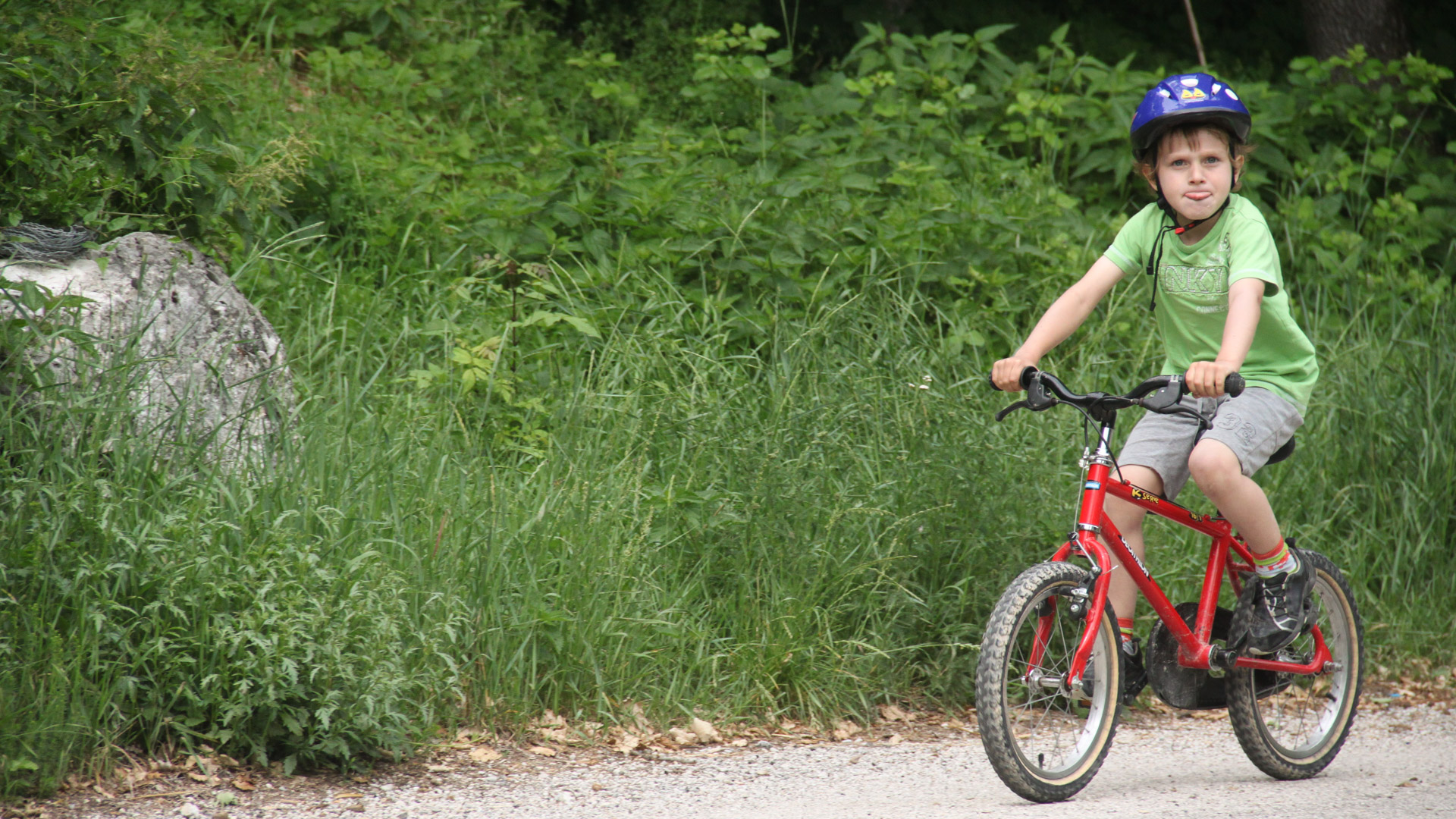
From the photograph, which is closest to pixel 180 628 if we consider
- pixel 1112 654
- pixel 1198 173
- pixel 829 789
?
pixel 829 789

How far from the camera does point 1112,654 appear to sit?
3578 millimetres

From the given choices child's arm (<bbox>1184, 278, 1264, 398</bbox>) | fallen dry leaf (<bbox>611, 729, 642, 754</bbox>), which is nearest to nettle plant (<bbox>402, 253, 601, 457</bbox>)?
fallen dry leaf (<bbox>611, 729, 642, 754</bbox>)

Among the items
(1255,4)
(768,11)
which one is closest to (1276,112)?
(1255,4)

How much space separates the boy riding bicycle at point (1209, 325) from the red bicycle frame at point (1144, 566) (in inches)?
4.2

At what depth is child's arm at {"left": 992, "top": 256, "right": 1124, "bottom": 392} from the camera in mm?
3654

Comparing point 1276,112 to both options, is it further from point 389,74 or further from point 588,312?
point 389,74

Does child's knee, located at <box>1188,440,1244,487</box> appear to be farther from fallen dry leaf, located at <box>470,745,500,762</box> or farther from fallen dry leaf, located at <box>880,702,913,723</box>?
fallen dry leaf, located at <box>470,745,500,762</box>

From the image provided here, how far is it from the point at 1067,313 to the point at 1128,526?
0.66 meters

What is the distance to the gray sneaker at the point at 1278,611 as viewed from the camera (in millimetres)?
3762

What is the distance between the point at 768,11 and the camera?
9281mm

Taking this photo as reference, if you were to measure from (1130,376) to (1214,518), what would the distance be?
2499mm

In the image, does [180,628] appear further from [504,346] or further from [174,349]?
[504,346]

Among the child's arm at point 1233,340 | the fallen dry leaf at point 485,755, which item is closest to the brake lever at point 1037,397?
the child's arm at point 1233,340

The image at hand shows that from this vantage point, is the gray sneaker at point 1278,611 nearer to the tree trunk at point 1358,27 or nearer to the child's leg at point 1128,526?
the child's leg at point 1128,526
